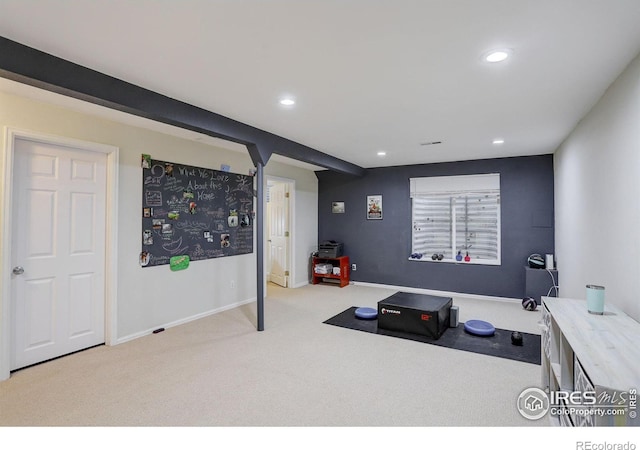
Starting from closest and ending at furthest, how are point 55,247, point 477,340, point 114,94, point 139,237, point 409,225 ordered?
point 114,94 → point 55,247 → point 477,340 → point 139,237 → point 409,225

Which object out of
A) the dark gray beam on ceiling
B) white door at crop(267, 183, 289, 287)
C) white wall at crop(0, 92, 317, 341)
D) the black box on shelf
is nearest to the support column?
the dark gray beam on ceiling

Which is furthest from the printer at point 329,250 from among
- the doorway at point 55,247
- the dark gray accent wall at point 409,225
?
the doorway at point 55,247

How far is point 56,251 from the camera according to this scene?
3.15m

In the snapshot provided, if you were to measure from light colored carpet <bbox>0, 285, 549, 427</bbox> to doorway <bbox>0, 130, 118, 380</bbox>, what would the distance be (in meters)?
0.24

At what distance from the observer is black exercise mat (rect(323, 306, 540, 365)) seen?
3.28m

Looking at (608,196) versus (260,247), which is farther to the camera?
(260,247)

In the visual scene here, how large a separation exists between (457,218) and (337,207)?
2360 mm

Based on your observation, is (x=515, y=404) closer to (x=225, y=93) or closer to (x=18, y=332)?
(x=225, y=93)

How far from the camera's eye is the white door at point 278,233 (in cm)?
647

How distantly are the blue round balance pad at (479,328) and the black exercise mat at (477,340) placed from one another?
0.14ft

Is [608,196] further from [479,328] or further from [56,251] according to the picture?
[56,251]

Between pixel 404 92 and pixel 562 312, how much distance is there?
196 centimetres

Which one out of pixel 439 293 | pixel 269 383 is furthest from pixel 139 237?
pixel 439 293
